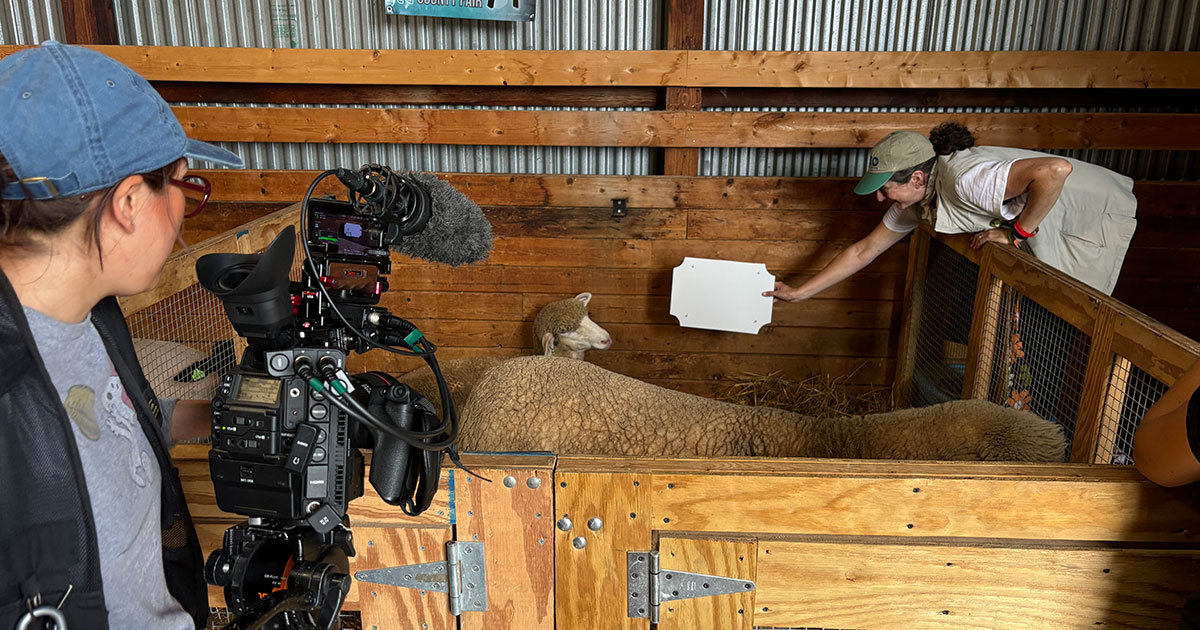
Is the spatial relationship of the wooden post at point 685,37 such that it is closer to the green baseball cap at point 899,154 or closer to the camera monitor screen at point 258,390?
the green baseball cap at point 899,154

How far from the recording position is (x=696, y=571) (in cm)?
151

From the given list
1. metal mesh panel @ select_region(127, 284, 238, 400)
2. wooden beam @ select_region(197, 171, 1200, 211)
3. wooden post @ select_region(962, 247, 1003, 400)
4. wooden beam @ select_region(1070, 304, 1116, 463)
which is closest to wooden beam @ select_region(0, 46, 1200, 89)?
wooden beam @ select_region(197, 171, 1200, 211)

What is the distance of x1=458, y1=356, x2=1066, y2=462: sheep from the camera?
2391 millimetres

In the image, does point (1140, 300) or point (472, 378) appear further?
point (1140, 300)

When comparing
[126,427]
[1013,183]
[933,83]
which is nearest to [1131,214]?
[1013,183]

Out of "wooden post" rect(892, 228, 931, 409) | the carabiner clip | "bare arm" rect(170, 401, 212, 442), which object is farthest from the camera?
"wooden post" rect(892, 228, 931, 409)

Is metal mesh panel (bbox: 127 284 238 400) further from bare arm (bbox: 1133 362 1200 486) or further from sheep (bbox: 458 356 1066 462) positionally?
bare arm (bbox: 1133 362 1200 486)

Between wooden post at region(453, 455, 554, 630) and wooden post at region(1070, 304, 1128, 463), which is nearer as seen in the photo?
wooden post at region(453, 455, 554, 630)

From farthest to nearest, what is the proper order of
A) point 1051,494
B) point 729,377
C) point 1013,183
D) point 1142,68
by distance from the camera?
point 729,377
point 1142,68
point 1013,183
point 1051,494

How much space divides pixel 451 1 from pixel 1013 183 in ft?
10.8

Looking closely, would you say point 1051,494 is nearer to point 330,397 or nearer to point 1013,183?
point 330,397

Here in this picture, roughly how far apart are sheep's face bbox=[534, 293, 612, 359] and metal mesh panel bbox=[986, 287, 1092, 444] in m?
2.46

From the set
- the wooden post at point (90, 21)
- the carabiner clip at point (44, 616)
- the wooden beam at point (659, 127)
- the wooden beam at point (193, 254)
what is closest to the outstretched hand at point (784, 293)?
the wooden beam at point (659, 127)

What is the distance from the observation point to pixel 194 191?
44.5 inches
